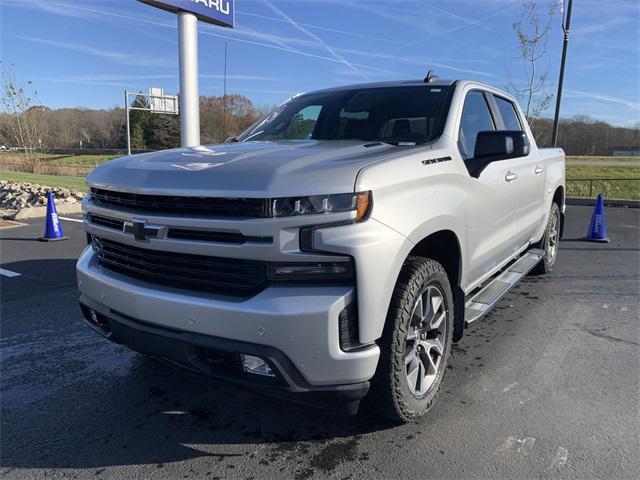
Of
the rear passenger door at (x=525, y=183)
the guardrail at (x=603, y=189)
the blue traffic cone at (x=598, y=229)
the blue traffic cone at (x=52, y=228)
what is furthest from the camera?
the guardrail at (x=603, y=189)

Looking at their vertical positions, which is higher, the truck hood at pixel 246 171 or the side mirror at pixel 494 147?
the side mirror at pixel 494 147

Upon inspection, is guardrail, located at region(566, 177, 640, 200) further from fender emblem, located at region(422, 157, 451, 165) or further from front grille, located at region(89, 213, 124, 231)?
front grille, located at region(89, 213, 124, 231)

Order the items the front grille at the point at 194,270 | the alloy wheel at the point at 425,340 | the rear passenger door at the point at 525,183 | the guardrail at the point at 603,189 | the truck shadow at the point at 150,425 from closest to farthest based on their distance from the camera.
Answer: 1. the front grille at the point at 194,270
2. the truck shadow at the point at 150,425
3. the alloy wheel at the point at 425,340
4. the rear passenger door at the point at 525,183
5. the guardrail at the point at 603,189

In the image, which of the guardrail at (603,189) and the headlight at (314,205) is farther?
the guardrail at (603,189)

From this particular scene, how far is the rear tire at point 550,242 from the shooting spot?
19.6 feet

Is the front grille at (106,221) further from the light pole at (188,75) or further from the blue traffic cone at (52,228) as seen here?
the light pole at (188,75)

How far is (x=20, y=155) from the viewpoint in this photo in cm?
3188

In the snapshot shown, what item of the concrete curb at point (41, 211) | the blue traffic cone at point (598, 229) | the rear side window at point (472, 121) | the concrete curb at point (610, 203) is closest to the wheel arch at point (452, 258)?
the rear side window at point (472, 121)

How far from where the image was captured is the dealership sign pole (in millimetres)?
13016

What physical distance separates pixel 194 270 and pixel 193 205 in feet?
1.04

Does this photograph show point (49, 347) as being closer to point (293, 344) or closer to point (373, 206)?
point (293, 344)

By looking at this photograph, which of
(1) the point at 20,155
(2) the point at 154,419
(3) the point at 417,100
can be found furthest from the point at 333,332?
(1) the point at 20,155

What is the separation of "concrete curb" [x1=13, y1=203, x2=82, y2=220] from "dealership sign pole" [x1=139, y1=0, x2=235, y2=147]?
10.6 feet

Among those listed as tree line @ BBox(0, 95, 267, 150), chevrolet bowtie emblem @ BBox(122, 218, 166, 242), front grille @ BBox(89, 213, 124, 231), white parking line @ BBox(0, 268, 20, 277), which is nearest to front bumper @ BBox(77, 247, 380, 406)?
chevrolet bowtie emblem @ BBox(122, 218, 166, 242)
